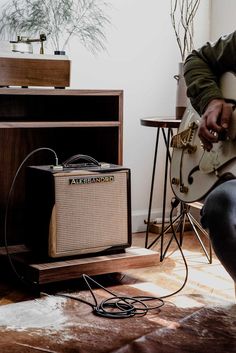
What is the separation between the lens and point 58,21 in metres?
2.91

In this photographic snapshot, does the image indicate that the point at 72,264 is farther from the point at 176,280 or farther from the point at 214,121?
the point at 214,121

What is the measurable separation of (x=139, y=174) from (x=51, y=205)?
44.3 inches

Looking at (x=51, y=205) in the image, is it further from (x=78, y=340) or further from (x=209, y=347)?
(x=209, y=347)

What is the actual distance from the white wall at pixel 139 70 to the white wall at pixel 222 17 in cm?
4

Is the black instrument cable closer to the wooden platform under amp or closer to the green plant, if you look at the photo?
the wooden platform under amp

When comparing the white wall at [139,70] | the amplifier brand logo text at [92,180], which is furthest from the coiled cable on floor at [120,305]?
the white wall at [139,70]

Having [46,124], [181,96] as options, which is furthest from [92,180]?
[181,96]

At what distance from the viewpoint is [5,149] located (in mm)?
2789

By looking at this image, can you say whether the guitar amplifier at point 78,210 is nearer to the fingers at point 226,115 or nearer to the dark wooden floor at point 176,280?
the dark wooden floor at point 176,280

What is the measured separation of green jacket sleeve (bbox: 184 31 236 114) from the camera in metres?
1.79

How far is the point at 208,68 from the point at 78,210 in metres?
0.76

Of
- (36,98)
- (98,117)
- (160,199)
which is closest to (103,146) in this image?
(98,117)

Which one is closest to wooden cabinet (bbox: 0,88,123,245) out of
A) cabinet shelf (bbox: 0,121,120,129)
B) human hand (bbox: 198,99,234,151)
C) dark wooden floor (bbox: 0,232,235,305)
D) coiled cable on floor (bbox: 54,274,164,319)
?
cabinet shelf (bbox: 0,121,120,129)

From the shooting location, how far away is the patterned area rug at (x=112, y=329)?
5.89 ft
